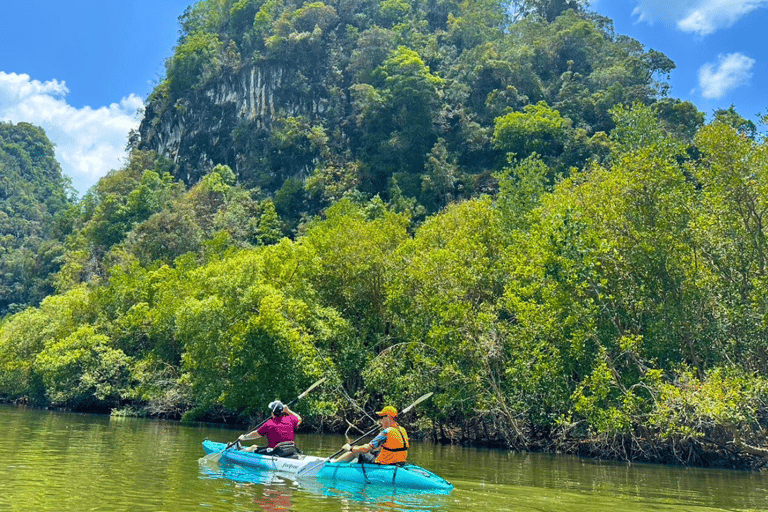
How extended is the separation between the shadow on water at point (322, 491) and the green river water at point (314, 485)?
2 cm

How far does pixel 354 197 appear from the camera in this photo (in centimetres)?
6112

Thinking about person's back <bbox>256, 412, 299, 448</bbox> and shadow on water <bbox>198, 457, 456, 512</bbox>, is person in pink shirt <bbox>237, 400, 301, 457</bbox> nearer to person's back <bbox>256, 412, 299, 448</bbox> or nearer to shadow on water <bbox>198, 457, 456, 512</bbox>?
person's back <bbox>256, 412, 299, 448</bbox>

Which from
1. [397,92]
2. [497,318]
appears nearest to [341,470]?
[497,318]

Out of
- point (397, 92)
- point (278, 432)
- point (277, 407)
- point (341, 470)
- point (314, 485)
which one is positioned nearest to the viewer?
point (314, 485)

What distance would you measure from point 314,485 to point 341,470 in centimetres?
74

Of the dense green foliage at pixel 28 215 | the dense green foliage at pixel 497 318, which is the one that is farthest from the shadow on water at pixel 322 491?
the dense green foliage at pixel 28 215

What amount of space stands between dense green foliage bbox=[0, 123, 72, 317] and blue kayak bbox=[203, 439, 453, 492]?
68.9 metres

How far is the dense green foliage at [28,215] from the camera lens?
81.1 metres

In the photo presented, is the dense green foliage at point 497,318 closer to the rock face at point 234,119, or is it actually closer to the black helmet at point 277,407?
the black helmet at point 277,407

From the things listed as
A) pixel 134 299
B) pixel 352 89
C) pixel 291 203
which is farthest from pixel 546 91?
pixel 134 299

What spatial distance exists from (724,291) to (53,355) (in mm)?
32444

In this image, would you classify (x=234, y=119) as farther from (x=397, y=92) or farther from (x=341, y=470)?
(x=341, y=470)

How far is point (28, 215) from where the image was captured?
118812 millimetres

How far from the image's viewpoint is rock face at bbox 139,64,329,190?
75875 mm
